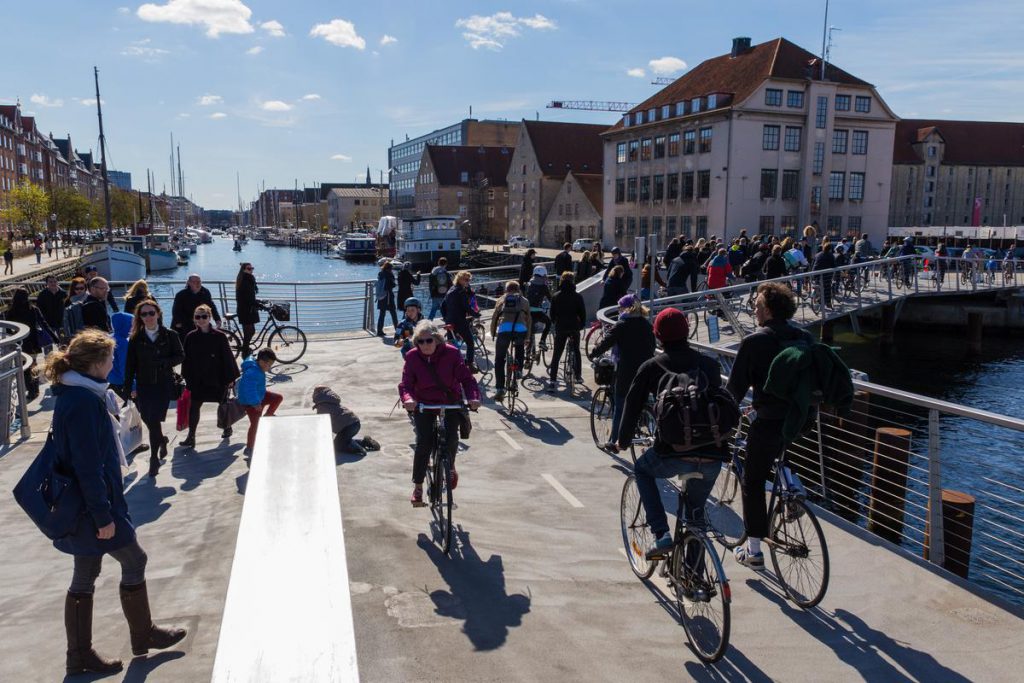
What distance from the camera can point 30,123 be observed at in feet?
322

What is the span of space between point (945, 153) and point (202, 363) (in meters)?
95.1

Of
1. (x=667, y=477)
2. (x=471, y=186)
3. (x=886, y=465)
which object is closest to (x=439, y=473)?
(x=667, y=477)

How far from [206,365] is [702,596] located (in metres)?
6.26

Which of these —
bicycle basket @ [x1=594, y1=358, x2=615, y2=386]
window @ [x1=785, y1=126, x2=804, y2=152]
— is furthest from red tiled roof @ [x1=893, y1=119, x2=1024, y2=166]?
bicycle basket @ [x1=594, y1=358, x2=615, y2=386]

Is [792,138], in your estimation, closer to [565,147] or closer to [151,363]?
[565,147]

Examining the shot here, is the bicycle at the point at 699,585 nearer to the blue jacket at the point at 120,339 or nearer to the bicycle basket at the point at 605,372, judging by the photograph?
the bicycle basket at the point at 605,372

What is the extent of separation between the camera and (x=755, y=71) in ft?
180

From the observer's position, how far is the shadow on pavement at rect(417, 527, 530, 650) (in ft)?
15.0

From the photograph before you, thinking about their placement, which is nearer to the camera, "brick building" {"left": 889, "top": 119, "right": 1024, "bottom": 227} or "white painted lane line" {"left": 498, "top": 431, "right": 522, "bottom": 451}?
"white painted lane line" {"left": 498, "top": 431, "right": 522, "bottom": 451}

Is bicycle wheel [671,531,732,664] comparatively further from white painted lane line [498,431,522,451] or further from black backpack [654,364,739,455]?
white painted lane line [498,431,522,451]

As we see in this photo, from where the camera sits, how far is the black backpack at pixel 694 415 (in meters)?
4.25

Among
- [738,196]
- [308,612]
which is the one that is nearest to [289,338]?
[308,612]

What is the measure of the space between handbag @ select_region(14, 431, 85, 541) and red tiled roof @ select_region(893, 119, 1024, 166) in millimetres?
94174

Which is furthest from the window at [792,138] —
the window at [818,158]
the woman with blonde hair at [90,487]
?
the woman with blonde hair at [90,487]
